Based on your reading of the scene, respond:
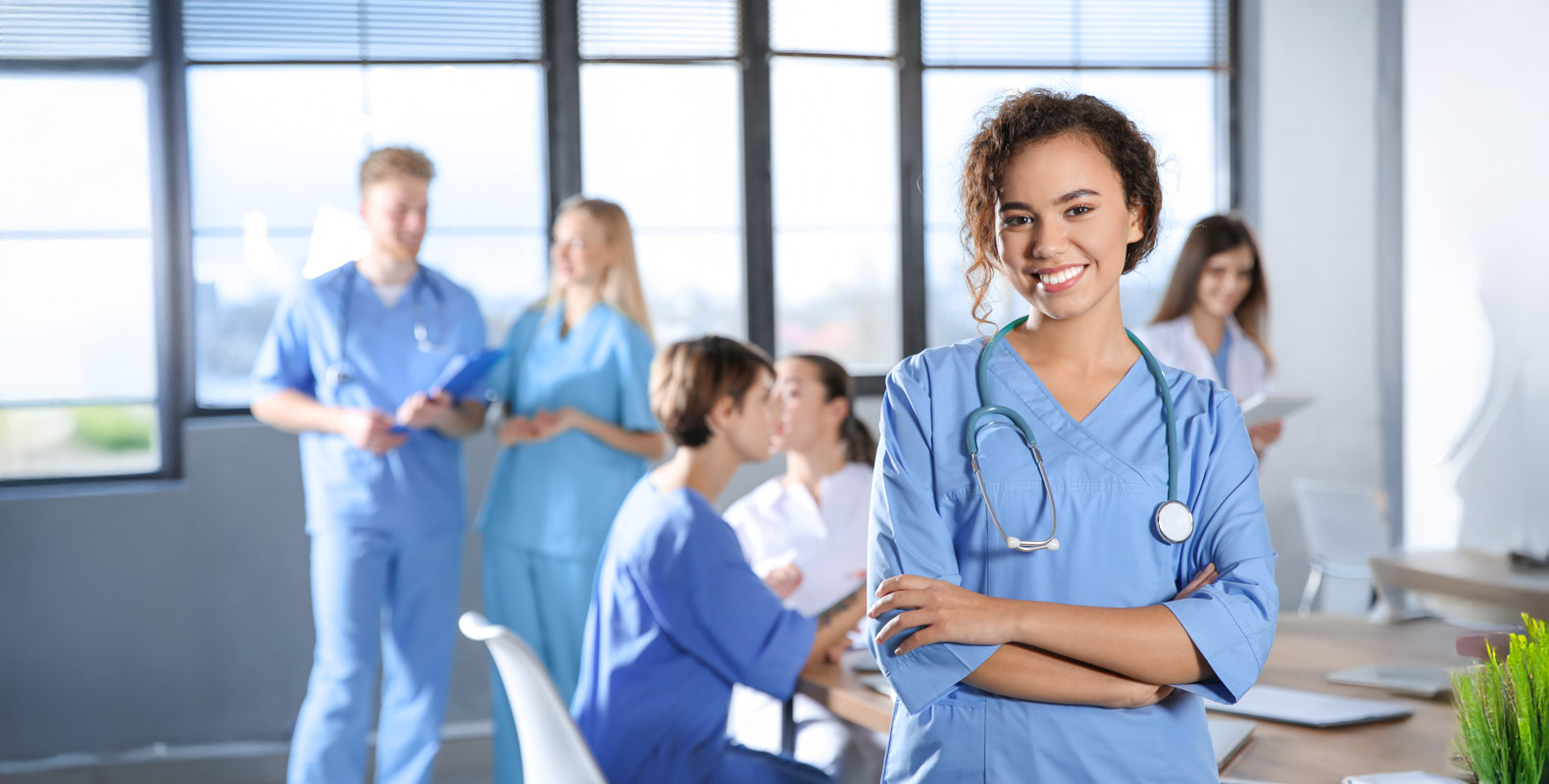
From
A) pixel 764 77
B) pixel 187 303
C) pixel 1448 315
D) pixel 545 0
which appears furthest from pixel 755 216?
pixel 1448 315

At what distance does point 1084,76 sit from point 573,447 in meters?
2.29

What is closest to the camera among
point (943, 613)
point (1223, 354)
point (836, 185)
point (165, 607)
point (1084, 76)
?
point (943, 613)

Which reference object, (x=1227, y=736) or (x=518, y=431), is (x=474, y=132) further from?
(x=1227, y=736)

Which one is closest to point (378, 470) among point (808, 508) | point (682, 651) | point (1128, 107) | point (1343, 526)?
point (808, 508)

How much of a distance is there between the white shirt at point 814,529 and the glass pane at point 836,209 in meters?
Result: 1.39

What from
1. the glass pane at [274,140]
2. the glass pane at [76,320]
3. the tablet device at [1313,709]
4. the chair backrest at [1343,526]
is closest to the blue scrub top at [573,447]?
the glass pane at [274,140]

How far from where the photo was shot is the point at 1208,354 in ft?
9.70

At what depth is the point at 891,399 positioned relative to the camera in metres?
1.01

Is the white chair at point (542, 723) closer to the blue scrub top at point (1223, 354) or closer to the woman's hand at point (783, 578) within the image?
the woman's hand at point (783, 578)

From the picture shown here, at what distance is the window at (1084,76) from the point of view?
3.88m

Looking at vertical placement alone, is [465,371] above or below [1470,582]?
above

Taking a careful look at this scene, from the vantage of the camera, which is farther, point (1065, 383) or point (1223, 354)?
point (1223, 354)

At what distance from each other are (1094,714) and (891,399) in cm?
30

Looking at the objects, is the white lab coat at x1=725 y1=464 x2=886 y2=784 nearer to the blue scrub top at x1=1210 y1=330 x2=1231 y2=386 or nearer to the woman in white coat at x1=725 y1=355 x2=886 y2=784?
the woman in white coat at x1=725 y1=355 x2=886 y2=784
